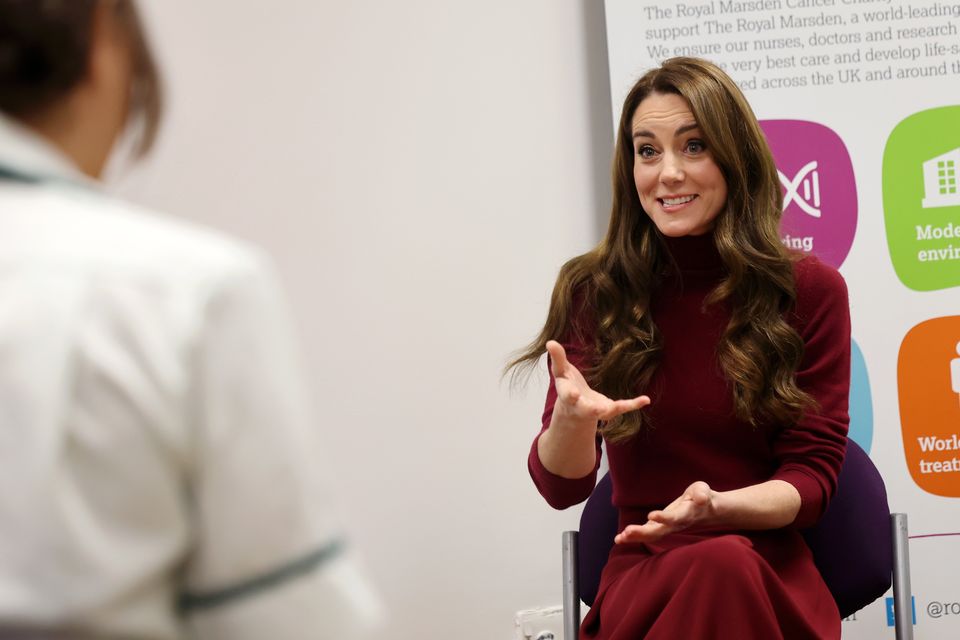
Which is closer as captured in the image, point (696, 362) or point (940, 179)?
point (696, 362)

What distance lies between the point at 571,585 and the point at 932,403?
4.17 feet

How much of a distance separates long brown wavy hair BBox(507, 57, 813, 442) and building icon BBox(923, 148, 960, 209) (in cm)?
90

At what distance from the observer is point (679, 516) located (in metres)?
1.64

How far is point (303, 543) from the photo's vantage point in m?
0.66

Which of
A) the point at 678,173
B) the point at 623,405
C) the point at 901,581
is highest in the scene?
the point at 678,173

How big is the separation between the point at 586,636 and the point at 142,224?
140 centimetres

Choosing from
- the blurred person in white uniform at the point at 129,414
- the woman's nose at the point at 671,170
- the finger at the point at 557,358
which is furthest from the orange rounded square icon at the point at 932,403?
the blurred person in white uniform at the point at 129,414

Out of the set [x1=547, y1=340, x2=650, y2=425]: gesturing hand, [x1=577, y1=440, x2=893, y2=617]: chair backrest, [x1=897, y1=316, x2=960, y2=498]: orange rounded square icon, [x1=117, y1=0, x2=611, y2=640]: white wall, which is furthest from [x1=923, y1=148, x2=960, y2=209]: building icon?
[x1=547, y1=340, x2=650, y2=425]: gesturing hand

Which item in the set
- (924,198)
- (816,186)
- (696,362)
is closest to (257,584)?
(696,362)

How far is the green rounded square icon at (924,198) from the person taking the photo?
2756 mm

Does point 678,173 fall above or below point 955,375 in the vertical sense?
above

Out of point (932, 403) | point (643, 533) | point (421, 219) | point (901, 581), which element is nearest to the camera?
point (643, 533)

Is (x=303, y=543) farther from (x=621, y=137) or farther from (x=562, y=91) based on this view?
(x=562, y=91)

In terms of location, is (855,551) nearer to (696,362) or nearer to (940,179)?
(696,362)
